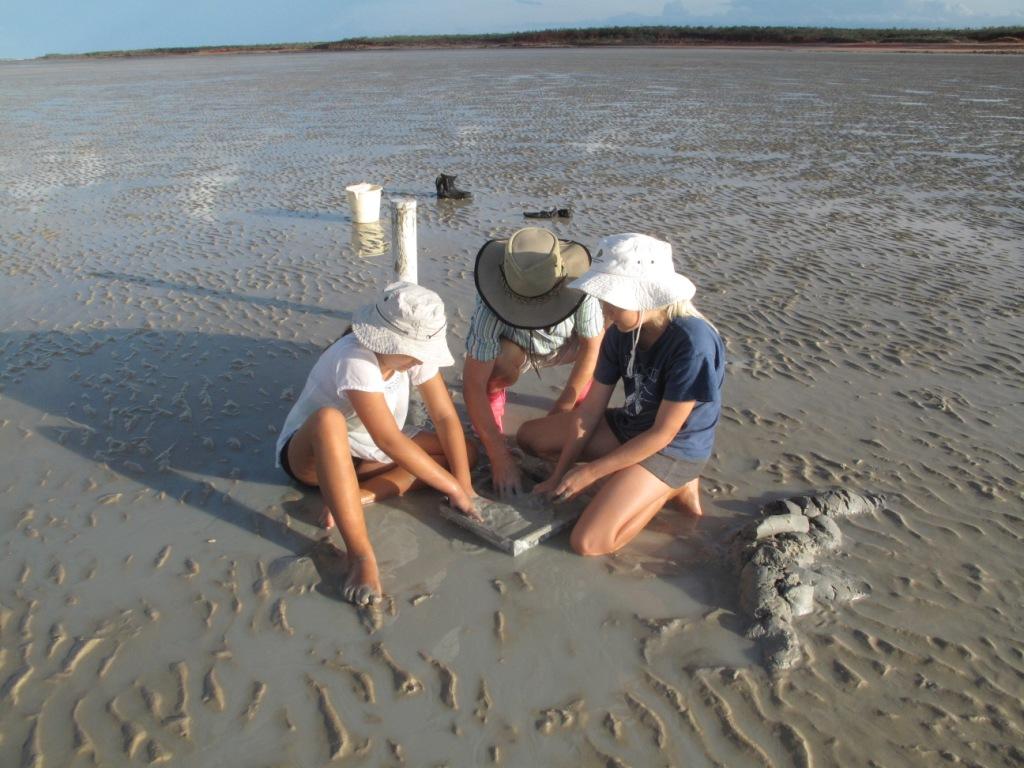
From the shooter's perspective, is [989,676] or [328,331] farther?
[328,331]

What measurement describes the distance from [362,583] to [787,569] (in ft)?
5.73

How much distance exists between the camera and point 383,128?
16.0 meters

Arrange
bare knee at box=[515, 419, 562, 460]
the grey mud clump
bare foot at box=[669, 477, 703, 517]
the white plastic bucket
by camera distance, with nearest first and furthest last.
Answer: the grey mud clump → bare foot at box=[669, 477, 703, 517] → bare knee at box=[515, 419, 562, 460] → the white plastic bucket

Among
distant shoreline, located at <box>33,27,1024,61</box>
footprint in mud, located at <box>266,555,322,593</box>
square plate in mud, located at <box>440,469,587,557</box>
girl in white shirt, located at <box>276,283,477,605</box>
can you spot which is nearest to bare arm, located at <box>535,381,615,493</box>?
square plate in mud, located at <box>440,469,587,557</box>

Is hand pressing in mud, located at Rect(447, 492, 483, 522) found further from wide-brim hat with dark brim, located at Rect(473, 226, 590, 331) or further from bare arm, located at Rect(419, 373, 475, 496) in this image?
wide-brim hat with dark brim, located at Rect(473, 226, 590, 331)

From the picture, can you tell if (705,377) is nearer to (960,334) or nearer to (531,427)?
(531,427)

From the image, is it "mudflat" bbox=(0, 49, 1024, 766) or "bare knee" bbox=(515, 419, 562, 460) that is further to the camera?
"bare knee" bbox=(515, 419, 562, 460)

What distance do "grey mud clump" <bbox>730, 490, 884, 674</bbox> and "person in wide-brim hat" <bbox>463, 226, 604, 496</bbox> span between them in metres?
1.19

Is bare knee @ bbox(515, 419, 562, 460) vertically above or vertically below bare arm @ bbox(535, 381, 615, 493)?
below

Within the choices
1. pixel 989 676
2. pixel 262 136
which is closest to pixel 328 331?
pixel 989 676

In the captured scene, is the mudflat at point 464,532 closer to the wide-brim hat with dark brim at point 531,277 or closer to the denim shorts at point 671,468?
the denim shorts at point 671,468

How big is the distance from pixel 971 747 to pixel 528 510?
195 centimetres

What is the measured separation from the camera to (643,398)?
365 cm

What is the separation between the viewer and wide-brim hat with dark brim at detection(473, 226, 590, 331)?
383 centimetres
